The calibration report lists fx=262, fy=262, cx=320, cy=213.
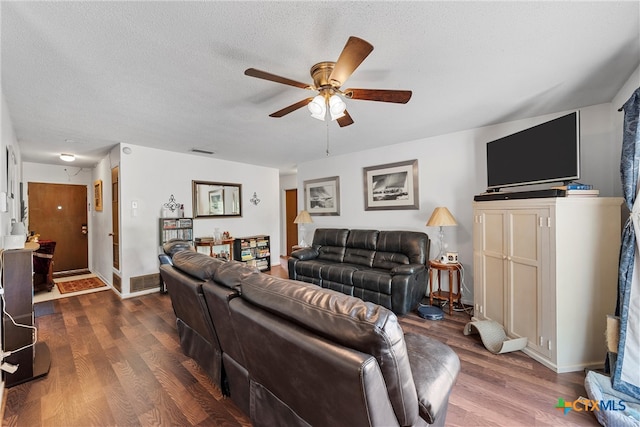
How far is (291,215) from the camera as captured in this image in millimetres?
7355

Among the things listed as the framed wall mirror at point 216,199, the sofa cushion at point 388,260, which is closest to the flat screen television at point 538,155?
the sofa cushion at point 388,260

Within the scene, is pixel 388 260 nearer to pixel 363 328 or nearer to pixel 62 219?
pixel 363 328

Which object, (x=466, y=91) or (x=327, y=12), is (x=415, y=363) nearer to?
(x=327, y=12)

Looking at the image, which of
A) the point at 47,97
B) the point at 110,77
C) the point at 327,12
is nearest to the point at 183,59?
the point at 110,77

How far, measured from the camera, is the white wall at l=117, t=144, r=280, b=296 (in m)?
3.95

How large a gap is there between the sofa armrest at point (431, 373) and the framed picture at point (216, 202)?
4.38m

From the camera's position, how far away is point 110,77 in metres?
1.98

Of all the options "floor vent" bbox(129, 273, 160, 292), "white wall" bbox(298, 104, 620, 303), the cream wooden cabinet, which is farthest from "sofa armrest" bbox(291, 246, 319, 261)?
the cream wooden cabinet

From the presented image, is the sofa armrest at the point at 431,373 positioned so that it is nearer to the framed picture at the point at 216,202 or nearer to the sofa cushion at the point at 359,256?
the sofa cushion at the point at 359,256

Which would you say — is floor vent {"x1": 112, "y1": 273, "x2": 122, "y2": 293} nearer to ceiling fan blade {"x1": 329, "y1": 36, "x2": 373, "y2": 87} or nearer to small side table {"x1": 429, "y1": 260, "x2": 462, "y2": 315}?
ceiling fan blade {"x1": 329, "y1": 36, "x2": 373, "y2": 87}

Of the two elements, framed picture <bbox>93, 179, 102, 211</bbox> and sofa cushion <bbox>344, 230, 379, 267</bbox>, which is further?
framed picture <bbox>93, 179, 102, 211</bbox>

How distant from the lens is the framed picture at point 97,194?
16.3 feet

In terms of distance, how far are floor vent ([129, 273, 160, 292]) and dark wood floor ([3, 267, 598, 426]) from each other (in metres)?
1.26

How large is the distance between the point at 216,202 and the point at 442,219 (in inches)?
156
